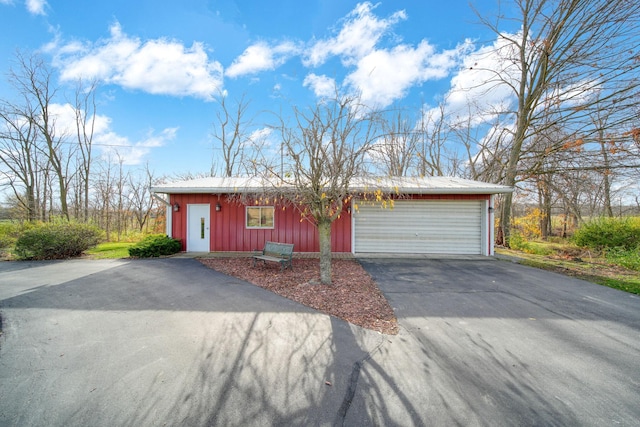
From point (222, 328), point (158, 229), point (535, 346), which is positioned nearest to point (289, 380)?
point (222, 328)

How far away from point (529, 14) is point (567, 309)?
560 inches

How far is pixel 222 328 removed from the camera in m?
3.48

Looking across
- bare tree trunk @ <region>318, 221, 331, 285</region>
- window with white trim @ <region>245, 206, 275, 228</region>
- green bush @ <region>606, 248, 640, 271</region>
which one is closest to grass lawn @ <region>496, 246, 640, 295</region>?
green bush @ <region>606, 248, 640, 271</region>

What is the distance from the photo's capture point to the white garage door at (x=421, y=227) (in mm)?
9742

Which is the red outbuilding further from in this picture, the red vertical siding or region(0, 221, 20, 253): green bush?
region(0, 221, 20, 253): green bush

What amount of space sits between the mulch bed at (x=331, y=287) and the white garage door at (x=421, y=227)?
84.4 inches

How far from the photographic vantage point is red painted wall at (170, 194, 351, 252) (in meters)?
9.81

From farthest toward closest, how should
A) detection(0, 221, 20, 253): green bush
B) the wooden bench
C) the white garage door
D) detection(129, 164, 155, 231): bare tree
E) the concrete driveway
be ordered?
detection(129, 164, 155, 231): bare tree
detection(0, 221, 20, 253): green bush
the white garage door
the wooden bench
the concrete driveway

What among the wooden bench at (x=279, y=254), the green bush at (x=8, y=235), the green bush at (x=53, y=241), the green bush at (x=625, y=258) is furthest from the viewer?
the green bush at (x=8, y=235)

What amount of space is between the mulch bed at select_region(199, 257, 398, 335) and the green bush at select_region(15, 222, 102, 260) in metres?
5.16

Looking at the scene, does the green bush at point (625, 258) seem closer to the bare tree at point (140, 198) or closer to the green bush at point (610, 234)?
the green bush at point (610, 234)

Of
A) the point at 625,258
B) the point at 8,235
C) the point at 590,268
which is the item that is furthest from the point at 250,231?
the point at 625,258

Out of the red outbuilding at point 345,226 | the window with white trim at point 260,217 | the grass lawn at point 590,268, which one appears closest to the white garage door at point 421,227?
the red outbuilding at point 345,226

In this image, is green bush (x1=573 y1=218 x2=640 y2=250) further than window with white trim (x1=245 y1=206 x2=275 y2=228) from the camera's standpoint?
No
